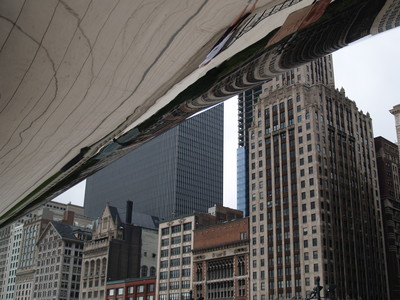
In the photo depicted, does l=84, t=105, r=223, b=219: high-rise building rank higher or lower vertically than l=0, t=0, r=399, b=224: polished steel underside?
higher

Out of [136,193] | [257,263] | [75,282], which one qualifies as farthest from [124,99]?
[136,193]

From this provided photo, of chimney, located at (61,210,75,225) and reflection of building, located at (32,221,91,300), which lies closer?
reflection of building, located at (32,221,91,300)

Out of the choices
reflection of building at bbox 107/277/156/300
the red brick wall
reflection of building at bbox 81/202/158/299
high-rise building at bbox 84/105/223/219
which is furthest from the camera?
high-rise building at bbox 84/105/223/219

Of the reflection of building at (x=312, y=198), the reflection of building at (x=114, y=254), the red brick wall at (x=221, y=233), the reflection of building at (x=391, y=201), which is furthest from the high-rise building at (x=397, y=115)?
the reflection of building at (x=114, y=254)

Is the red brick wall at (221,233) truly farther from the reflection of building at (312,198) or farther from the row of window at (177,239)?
the row of window at (177,239)

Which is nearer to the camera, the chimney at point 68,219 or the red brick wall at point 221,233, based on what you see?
the red brick wall at point 221,233

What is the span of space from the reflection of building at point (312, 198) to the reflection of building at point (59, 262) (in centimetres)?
4935

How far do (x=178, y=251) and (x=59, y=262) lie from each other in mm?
34478

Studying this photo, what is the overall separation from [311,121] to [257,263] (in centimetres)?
2339

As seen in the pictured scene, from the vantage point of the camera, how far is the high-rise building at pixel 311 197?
74750 millimetres

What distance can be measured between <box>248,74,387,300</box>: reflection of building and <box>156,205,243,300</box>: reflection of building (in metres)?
11.3

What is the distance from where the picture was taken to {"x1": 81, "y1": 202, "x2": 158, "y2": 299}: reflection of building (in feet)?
343

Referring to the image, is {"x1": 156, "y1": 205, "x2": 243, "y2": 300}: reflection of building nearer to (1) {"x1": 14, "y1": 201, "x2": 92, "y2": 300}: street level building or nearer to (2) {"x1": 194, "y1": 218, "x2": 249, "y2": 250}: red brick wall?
(2) {"x1": 194, "y1": 218, "x2": 249, "y2": 250}: red brick wall

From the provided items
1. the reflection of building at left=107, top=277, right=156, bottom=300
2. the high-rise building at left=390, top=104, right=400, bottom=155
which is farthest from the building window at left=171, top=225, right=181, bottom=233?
the high-rise building at left=390, top=104, right=400, bottom=155
